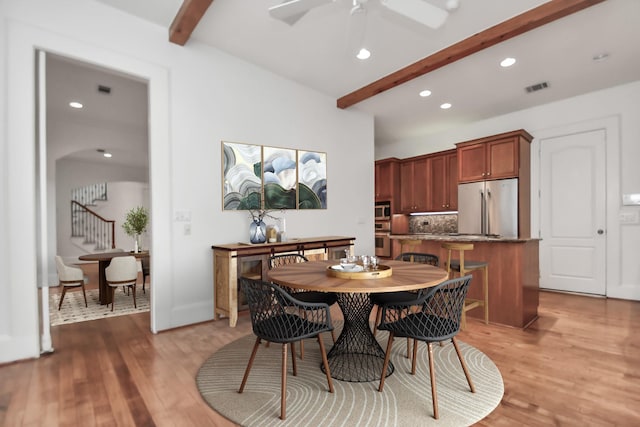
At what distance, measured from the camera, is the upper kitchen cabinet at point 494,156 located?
5.07 metres

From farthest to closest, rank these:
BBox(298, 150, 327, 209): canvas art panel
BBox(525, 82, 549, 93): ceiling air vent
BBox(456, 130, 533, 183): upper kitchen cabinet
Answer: BBox(456, 130, 533, 183): upper kitchen cabinet → BBox(298, 150, 327, 209): canvas art panel → BBox(525, 82, 549, 93): ceiling air vent

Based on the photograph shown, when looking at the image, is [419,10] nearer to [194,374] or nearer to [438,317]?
[438,317]

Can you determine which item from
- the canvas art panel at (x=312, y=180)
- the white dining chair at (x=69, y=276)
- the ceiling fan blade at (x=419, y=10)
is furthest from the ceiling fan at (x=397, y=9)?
the white dining chair at (x=69, y=276)

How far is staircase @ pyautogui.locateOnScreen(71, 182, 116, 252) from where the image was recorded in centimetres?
908

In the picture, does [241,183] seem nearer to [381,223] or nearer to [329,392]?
[329,392]

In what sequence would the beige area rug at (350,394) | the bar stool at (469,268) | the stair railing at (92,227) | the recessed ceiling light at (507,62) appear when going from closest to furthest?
the beige area rug at (350,394)
the bar stool at (469,268)
the recessed ceiling light at (507,62)
the stair railing at (92,227)

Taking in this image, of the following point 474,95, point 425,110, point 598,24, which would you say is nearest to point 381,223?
point 425,110

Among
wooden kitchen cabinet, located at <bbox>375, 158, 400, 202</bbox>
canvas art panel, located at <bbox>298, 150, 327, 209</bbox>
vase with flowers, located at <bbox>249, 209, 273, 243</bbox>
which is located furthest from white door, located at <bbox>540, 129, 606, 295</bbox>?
vase with flowers, located at <bbox>249, 209, 273, 243</bbox>

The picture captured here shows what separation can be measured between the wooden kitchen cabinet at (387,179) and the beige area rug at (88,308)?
4.87 meters

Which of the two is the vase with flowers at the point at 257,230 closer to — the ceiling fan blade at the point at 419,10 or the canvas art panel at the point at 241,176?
the canvas art panel at the point at 241,176

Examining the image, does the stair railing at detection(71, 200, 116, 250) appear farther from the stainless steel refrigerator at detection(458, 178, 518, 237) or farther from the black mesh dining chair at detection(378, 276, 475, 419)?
the black mesh dining chair at detection(378, 276, 475, 419)

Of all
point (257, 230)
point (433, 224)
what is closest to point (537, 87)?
point (433, 224)

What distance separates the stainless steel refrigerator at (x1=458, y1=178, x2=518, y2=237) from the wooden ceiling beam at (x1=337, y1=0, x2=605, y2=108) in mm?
2316

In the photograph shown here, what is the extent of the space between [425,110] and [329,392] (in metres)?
4.80
